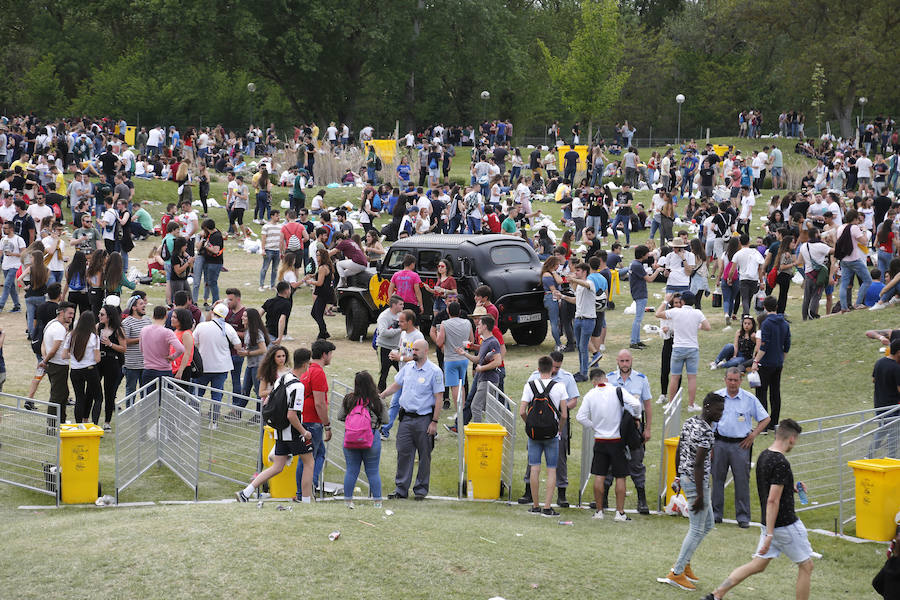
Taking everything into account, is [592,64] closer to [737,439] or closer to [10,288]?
[10,288]

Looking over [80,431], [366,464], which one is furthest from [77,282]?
[366,464]

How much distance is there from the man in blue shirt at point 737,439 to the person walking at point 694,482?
4.40ft

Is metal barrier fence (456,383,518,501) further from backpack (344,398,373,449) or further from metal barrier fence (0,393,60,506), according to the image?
metal barrier fence (0,393,60,506)

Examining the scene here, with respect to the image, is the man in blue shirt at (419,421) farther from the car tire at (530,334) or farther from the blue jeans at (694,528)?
the car tire at (530,334)

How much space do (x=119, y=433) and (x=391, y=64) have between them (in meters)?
47.3

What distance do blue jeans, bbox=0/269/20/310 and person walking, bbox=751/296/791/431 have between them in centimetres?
1347

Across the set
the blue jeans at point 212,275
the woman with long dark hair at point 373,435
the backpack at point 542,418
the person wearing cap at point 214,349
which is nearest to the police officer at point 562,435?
the backpack at point 542,418

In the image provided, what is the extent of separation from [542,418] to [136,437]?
14.3 feet

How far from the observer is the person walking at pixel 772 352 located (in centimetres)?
1312

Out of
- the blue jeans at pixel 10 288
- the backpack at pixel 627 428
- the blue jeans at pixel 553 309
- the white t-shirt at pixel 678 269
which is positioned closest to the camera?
the backpack at pixel 627 428

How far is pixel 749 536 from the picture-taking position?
1026cm

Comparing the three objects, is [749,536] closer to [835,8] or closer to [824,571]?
[824,571]

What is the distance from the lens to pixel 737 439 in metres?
10.7

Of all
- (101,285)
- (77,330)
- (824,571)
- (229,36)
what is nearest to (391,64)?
(229,36)
